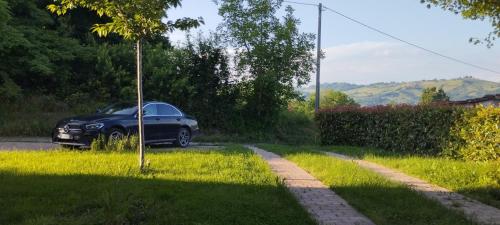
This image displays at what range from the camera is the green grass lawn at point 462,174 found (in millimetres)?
9375

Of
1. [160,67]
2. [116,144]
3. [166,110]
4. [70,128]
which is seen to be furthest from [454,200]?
[160,67]

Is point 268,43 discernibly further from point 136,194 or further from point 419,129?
point 136,194

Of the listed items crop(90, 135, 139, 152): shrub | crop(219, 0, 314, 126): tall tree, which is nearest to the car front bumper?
crop(90, 135, 139, 152): shrub

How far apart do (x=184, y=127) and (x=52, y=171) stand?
848 centimetres

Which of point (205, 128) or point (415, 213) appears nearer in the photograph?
point (415, 213)

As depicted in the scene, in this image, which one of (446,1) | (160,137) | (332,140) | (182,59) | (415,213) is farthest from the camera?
(182,59)

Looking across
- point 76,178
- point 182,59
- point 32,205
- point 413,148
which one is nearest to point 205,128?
point 182,59

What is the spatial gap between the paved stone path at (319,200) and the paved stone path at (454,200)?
1542 mm

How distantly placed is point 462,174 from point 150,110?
9076mm

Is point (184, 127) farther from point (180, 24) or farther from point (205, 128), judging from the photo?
point (205, 128)

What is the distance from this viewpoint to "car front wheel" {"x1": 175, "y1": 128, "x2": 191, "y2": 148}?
57.1ft

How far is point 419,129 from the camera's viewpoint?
640 inches

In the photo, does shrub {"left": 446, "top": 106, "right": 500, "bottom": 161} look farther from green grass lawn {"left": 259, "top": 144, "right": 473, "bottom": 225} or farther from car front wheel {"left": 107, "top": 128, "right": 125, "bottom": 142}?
car front wheel {"left": 107, "top": 128, "right": 125, "bottom": 142}

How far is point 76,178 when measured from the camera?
848 cm
